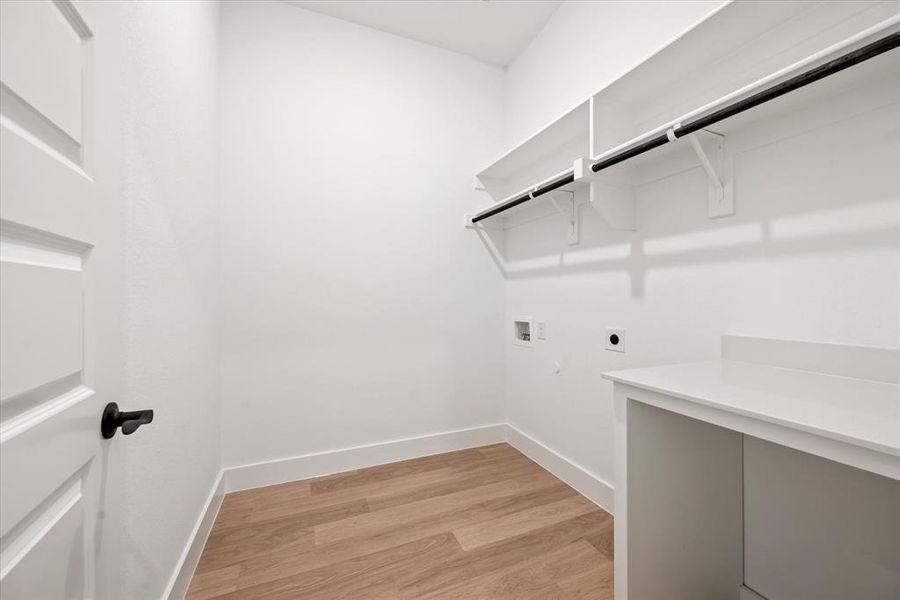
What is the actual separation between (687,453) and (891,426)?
0.50 metres

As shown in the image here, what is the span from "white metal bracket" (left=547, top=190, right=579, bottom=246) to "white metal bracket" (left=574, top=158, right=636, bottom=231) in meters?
0.33

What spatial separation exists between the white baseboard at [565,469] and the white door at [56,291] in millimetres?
1793

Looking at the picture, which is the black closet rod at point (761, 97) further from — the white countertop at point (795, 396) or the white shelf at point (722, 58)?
the white countertop at point (795, 396)

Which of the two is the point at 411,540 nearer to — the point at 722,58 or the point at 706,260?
the point at 706,260

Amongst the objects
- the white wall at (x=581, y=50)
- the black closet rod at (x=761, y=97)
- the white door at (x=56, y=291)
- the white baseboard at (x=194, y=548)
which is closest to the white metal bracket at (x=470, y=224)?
the white wall at (x=581, y=50)

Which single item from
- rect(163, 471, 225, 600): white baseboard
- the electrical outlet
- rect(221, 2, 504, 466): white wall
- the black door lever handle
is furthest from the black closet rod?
rect(163, 471, 225, 600): white baseboard

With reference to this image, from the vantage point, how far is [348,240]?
2168mm

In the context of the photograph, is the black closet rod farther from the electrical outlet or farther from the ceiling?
the ceiling

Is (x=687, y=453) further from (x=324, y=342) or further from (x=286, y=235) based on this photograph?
(x=286, y=235)

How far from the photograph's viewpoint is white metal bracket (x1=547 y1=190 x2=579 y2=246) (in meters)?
1.90

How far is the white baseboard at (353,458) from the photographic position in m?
1.95

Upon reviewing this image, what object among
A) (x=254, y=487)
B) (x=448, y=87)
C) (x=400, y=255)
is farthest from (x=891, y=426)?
(x=448, y=87)

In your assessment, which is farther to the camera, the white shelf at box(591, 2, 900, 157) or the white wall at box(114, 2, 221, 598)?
the white shelf at box(591, 2, 900, 157)

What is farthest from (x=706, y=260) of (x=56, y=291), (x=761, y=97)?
(x=56, y=291)
